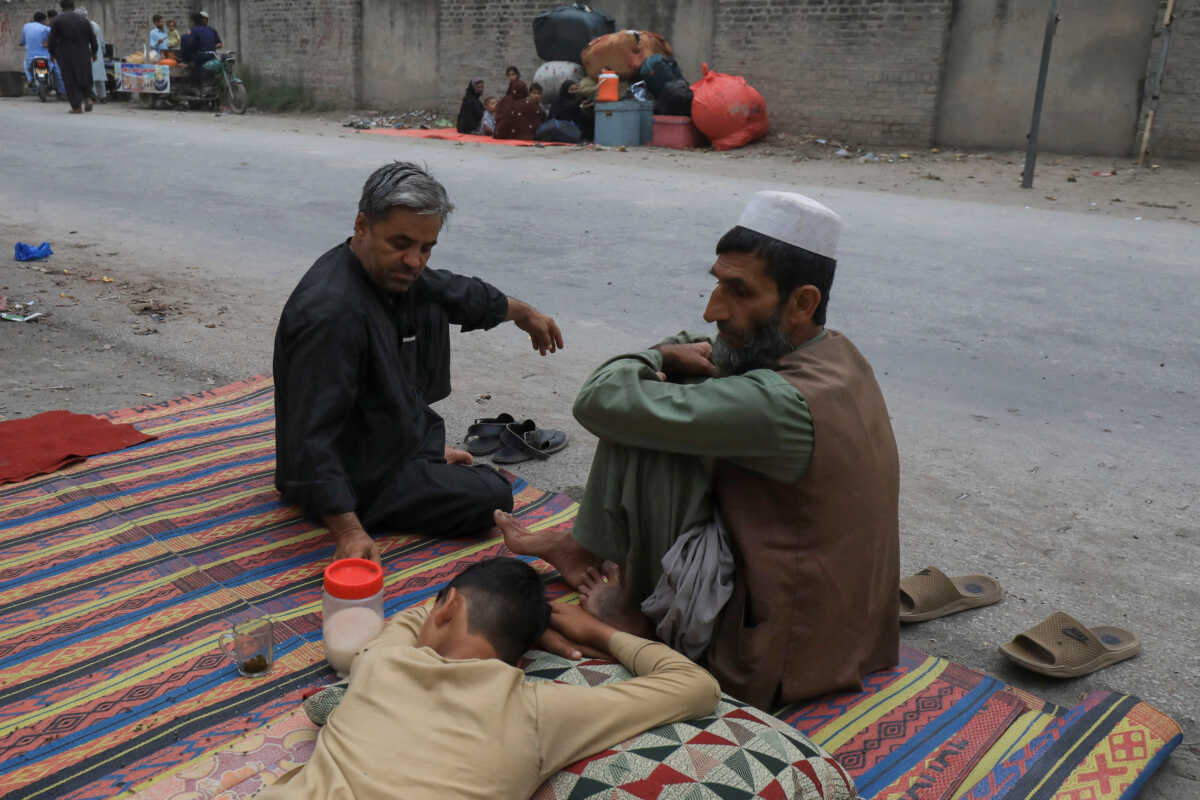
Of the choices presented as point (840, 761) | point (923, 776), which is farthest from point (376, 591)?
point (923, 776)

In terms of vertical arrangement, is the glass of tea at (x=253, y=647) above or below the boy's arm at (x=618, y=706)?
below

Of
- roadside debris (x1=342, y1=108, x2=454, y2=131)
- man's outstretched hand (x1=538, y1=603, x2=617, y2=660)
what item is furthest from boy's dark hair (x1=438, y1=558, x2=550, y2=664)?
roadside debris (x1=342, y1=108, x2=454, y2=131)

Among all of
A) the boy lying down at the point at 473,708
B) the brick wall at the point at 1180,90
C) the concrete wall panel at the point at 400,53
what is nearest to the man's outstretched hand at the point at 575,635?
the boy lying down at the point at 473,708

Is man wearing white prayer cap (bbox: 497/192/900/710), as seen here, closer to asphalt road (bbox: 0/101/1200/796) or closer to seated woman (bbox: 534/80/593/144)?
asphalt road (bbox: 0/101/1200/796)

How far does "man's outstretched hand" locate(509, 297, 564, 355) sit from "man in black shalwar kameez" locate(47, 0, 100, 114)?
1903cm

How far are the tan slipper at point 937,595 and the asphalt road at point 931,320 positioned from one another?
49 millimetres

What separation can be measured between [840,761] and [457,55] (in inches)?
719

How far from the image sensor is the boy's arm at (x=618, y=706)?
1.79 m

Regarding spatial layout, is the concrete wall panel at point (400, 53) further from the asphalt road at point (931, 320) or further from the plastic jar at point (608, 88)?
the asphalt road at point (931, 320)

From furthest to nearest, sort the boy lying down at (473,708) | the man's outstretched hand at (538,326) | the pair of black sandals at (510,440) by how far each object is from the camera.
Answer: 1. the pair of black sandals at (510,440)
2. the man's outstretched hand at (538,326)
3. the boy lying down at (473,708)

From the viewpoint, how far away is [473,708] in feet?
5.72

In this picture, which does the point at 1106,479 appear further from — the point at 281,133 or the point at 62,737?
the point at 281,133

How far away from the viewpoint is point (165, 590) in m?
2.71

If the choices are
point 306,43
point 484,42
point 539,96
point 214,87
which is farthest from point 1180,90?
point 214,87
